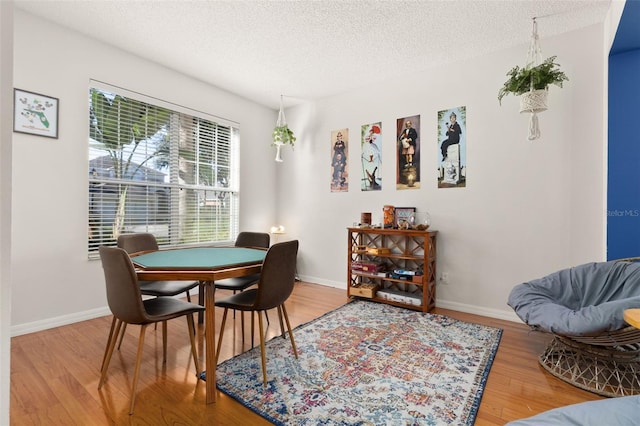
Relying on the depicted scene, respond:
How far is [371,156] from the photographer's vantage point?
4.03 meters

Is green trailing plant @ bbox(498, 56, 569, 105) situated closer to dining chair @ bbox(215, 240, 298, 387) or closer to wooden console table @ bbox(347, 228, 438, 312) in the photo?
wooden console table @ bbox(347, 228, 438, 312)

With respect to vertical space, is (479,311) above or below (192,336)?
below

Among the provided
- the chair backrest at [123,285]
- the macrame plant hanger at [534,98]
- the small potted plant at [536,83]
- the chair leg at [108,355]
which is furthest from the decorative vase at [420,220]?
the chair leg at [108,355]

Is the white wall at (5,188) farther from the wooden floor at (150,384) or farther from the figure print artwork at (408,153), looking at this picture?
the figure print artwork at (408,153)

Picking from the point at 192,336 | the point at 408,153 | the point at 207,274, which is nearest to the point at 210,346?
the point at 192,336

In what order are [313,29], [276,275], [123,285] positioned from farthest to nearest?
1. [313,29]
2. [276,275]
3. [123,285]

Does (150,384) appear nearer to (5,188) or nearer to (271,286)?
(271,286)

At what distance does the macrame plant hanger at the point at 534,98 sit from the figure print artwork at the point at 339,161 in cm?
217

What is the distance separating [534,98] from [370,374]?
8.49 ft

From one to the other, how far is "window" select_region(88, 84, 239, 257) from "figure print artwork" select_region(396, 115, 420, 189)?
237 centimetres

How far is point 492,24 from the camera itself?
269cm

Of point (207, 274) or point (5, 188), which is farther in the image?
point (207, 274)

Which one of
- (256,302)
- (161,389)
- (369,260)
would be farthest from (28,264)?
(369,260)

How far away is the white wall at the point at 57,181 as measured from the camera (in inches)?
102
